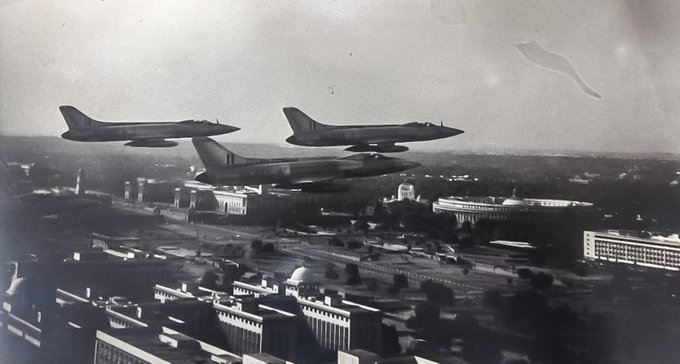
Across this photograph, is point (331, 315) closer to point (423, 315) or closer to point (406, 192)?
point (423, 315)

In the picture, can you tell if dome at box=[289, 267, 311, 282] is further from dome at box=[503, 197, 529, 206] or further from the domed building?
dome at box=[503, 197, 529, 206]

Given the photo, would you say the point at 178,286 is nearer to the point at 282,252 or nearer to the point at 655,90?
the point at 282,252

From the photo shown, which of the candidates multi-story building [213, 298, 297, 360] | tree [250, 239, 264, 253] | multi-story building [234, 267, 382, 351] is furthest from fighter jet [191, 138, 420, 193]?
multi-story building [213, 298, 297, 360]

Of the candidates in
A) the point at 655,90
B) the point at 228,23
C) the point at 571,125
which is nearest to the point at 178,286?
the point at 228,23

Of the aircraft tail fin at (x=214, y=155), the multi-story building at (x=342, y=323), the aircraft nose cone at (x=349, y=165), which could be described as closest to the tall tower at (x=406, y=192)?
the aircraft nose cone at (x=349, y=165)

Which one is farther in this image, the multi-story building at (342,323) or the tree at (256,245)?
the tree at (256,245)

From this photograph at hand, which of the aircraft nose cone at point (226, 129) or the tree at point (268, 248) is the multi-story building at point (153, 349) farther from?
the aircraft nose cone at point (226, 129)
